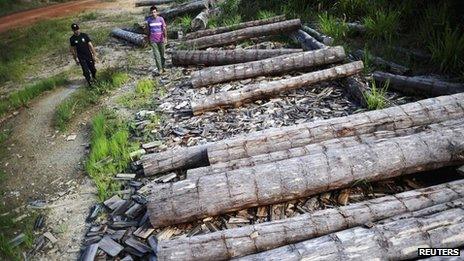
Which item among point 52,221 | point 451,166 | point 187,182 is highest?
point 187,182

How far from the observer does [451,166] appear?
4.80 m

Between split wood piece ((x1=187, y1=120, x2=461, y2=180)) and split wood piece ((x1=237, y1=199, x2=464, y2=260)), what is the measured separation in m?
1.59

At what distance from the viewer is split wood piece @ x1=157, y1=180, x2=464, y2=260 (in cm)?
389

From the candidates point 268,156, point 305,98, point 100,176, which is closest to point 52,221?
point 100,176

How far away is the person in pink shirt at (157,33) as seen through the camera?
10.2 meters

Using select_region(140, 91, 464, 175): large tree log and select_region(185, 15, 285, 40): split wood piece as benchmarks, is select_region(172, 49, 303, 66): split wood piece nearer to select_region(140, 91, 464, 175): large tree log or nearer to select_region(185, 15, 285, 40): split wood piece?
select_region(185, 15, 285, 40): split wood piece

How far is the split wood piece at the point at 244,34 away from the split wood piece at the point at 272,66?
9.41ft

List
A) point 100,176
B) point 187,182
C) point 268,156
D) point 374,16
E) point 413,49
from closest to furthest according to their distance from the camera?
point 187,182
point 268,156
point 100,176
point 413,49
point 374,16

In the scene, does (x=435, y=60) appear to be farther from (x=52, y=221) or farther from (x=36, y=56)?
(x=36, y=56)

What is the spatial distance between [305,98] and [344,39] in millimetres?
3597

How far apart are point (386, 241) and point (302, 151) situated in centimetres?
190

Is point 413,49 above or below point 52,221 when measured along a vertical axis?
above

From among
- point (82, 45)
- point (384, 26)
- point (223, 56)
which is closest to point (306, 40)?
point (384, 26)

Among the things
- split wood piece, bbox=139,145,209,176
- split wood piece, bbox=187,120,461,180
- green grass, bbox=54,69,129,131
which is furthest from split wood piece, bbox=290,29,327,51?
green grass, bbox=54,69,129,131
